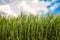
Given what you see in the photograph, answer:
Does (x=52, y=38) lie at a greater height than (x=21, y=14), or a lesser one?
lesser

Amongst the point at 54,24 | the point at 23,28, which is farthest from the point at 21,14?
the point at 54,24

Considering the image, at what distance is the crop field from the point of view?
434 cm

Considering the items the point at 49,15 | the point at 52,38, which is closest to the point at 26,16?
the point at 49,15

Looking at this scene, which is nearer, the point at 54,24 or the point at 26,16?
the point at 54,24

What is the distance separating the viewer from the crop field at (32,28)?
4.34 meters

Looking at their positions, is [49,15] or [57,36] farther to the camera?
[49,15]

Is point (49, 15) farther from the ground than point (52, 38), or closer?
farther from the ground

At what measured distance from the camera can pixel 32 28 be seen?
14.4ft

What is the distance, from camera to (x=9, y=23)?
4633 millimetres

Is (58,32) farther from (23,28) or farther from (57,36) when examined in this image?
(23,28)

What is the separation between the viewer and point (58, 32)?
170 inches

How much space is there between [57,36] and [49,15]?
545 millimetres

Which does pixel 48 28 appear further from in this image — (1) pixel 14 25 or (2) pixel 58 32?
(1) pixel 14 25

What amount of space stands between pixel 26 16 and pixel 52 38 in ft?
2.62
